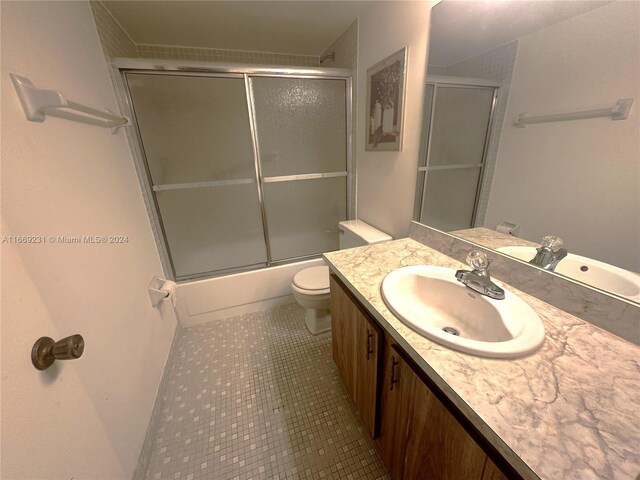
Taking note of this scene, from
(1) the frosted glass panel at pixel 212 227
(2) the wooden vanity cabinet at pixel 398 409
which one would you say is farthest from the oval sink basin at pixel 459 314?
(1) the frosted glass panel at pixel 212 227

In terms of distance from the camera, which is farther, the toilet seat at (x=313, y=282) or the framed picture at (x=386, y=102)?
the toilet seat at (x=313, y=282)

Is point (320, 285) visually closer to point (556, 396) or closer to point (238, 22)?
point (556, 396)

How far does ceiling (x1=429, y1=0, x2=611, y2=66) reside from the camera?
0.77m

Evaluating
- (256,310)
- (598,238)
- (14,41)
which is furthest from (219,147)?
(598,238)

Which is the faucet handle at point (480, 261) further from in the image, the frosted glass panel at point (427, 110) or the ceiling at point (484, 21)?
the ceiling at point (484, 21)

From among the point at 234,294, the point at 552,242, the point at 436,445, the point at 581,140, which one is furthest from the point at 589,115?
the point at 234,294

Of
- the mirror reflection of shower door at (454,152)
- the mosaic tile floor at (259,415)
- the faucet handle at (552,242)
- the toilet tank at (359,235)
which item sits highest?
the mirror reflection of shower door at (454,152)

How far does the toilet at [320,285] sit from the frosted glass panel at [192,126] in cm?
94

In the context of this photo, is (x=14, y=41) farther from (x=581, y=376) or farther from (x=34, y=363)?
(x=581, y=376)

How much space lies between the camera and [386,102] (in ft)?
5.06

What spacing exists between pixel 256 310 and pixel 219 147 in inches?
54.2

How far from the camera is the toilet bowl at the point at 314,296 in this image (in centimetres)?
170

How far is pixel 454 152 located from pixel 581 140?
1.65 feet

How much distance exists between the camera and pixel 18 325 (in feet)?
2.05
